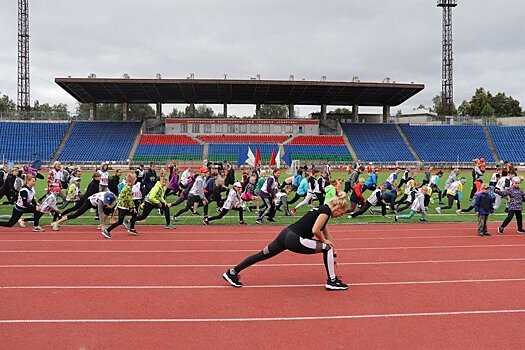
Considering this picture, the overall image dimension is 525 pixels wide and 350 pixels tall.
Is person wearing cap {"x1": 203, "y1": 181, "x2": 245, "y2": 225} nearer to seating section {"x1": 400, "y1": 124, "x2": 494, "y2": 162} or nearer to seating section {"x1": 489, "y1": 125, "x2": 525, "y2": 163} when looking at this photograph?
seating section {"x1": 400, "y1": 124, "x2": 494, "y2": 162}

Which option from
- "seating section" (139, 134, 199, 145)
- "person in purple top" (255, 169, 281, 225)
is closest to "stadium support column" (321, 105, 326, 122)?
"seating section" (139, 134, 199, 145)

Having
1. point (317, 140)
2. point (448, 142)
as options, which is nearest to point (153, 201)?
point (317, 140)

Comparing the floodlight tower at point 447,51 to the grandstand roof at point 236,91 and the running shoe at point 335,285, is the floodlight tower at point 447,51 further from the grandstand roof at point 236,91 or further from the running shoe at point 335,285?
the running shoe at point 335,285

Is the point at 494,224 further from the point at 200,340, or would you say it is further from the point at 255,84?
the point at 255,84

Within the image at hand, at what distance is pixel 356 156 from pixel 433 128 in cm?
1366

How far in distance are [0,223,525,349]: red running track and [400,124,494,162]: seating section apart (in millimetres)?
46894

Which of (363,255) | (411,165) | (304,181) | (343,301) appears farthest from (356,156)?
(343,301)

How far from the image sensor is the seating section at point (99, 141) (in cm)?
Result: 5234

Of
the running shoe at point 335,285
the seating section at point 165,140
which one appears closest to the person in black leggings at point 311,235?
the running shoe at point 335,285

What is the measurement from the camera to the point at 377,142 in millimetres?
59031

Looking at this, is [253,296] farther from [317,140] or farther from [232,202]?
[317,140]

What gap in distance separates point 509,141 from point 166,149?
4290 cm

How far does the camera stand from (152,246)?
1111 cm

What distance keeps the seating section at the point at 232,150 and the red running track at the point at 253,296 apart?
138 feet
